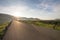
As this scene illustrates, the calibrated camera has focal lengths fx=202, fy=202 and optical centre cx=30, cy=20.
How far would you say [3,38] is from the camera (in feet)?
14.6

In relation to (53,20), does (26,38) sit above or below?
below

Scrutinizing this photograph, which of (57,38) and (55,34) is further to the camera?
(55,34)

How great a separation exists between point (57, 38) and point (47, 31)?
0.78 metres

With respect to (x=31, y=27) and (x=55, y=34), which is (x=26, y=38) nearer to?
(x=55, y=34)

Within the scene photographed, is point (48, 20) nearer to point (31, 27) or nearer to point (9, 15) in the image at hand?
point (9, 15)

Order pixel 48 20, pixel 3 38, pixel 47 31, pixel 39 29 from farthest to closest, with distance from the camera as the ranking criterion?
pixel 39 29
pixel 47 31
pixel 48 20
pixel 3 38

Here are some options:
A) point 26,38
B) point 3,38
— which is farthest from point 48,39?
point 3,38

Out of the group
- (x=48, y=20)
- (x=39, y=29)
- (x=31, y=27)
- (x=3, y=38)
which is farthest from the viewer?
(x=31, y=27)

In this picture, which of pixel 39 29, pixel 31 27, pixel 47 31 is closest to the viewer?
pixel 47 31

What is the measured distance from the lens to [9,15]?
4902 millimetres

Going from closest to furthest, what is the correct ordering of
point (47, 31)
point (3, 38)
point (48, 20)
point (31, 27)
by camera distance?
point (3, 38) → point (48, 20) → point (47, 31) → point (31, 27)

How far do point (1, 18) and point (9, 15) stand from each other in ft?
0.68

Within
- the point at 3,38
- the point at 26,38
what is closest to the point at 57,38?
the point at 26,38

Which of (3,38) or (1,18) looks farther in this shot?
(1,18)
